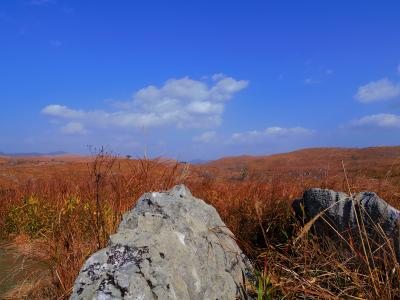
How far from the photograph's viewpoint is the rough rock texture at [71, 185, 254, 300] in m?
2.51

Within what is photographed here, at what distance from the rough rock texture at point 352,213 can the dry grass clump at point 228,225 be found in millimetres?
200

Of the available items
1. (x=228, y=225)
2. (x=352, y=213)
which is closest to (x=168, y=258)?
(x=352, y=213)

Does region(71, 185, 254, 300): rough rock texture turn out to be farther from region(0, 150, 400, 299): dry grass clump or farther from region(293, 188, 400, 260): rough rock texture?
region(293, 188, 400, 260): rough rock texture

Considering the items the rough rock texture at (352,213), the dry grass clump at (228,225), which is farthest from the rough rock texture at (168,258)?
the rough rock texture at (352,213)

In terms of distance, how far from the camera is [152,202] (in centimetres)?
348

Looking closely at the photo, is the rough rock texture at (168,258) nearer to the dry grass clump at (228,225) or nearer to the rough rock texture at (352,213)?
the dry grass clump at (228,225)

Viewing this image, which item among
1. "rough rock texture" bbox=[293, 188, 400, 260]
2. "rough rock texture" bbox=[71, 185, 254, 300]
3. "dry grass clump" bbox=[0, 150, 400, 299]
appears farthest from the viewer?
"rough rock texture" bbox=[293, 188, 400, 260]

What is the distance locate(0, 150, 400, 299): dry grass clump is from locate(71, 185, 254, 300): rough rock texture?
0.29 metres

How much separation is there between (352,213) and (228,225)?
201 cm

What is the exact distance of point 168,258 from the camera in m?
2.87

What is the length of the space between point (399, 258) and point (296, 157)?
98.5 feet

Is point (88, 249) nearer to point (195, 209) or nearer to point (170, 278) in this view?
point (195, 209)

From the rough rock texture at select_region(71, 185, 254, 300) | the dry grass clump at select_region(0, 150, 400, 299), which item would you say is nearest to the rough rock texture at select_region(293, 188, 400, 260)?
the dry grass clump at select_region(0, 150, 400, 299)

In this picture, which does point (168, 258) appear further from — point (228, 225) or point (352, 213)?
point (228, 225)
